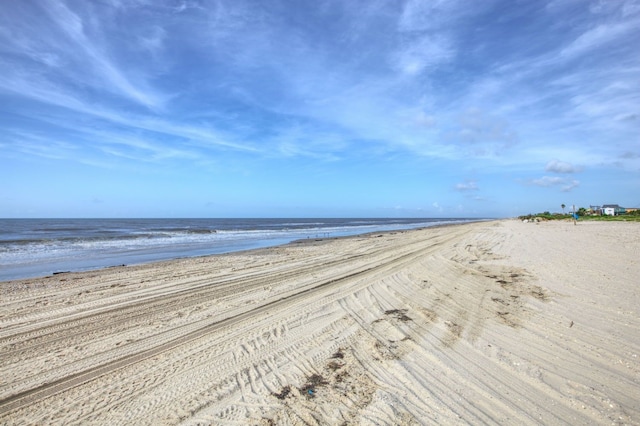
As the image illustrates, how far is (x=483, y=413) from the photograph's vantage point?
308 centimetres

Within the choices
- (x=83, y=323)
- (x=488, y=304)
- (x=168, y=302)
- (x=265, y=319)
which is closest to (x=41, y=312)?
(x=83, y=323)

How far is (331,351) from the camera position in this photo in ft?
14.6

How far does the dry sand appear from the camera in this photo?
3.17 meters

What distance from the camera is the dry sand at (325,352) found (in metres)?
3.17

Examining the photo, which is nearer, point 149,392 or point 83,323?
point 149,392

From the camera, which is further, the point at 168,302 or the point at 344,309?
the point at 168,302

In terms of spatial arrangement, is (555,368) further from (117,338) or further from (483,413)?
(117,338)

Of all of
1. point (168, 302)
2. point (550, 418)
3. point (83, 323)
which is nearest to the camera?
point (550, 418)

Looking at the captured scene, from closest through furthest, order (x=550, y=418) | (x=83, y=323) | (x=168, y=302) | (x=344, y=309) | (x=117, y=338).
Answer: (x=550, y=418), (x=117, y=338), (x=83, y=323), (x=344, y=309), (x=168, y=302)

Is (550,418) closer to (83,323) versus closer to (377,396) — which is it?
(377,396)

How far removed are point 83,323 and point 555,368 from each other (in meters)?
7.35

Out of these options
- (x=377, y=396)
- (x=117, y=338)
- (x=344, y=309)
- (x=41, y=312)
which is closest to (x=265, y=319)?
(x=344, y=309)

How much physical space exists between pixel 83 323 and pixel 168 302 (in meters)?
1.56

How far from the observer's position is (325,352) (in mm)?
4430
